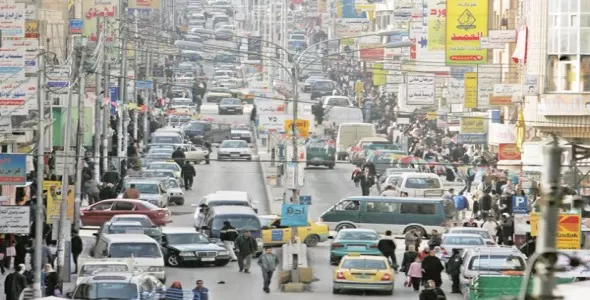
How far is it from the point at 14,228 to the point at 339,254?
9847 mm

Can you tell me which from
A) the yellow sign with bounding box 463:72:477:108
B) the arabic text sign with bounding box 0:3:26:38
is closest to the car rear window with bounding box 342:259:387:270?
the arabic text sign with bounding box 0:3:26:38

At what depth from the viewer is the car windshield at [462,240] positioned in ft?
151

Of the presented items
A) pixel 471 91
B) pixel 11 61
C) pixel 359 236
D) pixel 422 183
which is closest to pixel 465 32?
pixel 471 91

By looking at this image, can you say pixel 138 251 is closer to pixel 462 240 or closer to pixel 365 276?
pixel 365 276

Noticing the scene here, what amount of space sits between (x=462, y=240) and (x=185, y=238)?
6787mm

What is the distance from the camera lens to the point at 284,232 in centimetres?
5022

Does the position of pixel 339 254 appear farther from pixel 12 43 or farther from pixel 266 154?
pixel 266 154

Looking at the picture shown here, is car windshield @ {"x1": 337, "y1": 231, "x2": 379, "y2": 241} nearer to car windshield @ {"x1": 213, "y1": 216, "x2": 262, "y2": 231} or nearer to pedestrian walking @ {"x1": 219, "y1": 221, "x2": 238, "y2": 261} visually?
pedestrian walking @ {"x1": 219, "y1": 221, "x2": 238, "y2": 261}

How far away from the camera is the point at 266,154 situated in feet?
282

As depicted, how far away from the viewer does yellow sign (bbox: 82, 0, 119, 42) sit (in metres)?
71.3

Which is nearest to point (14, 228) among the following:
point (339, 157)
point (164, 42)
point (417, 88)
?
point (417, 88)

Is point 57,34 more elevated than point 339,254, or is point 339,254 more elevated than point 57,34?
point 57,34

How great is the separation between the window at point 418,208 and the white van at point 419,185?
7.33 meters

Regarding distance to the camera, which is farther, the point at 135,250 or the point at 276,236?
the point at 276,236
